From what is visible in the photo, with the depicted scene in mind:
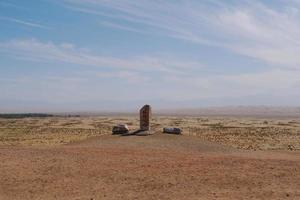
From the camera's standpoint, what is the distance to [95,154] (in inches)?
1038

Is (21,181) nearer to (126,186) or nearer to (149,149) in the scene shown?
(126,186)

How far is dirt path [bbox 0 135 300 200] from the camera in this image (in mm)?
16969

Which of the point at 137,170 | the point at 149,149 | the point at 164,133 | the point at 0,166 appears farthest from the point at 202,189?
the point at 164,133

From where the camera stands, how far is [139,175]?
66.1 feet

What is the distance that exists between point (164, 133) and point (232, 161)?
1333 cm

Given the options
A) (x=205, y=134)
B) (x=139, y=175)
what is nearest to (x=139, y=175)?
(x=139, y=175)

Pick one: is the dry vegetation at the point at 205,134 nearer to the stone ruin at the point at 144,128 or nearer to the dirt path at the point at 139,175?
the stone ruin at the point at 144,128

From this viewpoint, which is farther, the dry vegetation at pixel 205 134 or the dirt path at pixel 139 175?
the dry vegetation at pixel 205 134

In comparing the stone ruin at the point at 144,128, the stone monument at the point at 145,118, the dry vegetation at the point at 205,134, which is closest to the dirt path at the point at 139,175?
the stone ruin at the point at 144,128

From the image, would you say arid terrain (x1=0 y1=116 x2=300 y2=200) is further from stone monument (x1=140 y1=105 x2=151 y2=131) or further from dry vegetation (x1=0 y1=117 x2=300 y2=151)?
dry vegetation (x1=0 y1=117 x2=300 y2=151)

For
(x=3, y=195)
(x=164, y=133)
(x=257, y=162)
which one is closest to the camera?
(x=3, y=195)

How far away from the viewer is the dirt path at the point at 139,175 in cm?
1697

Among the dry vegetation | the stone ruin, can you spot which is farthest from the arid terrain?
the dry vegetation

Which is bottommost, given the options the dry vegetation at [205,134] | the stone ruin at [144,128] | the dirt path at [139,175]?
the dirt path at [139,175]
